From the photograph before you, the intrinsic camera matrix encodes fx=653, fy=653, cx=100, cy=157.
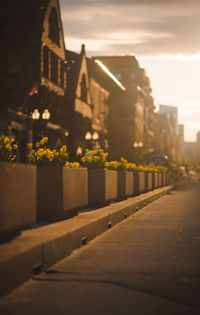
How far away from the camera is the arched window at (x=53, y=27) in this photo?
5205cm

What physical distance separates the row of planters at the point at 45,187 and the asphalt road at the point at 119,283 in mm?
882

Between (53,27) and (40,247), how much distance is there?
4556cm

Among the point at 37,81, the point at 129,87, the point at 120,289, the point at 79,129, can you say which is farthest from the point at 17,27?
the point at 129,87

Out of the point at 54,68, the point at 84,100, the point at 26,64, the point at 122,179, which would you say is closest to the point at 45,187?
the point at 122,179

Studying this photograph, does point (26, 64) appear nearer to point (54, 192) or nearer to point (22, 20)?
point (22, 20)

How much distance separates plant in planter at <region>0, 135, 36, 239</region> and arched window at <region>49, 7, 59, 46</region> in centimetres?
4356

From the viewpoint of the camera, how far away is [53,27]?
52.5 meters

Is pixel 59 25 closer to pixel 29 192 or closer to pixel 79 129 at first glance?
pixel 79 129

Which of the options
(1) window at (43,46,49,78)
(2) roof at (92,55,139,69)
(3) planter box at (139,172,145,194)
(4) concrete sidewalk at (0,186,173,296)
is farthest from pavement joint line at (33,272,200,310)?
(2) roof at (92,55,139,69)

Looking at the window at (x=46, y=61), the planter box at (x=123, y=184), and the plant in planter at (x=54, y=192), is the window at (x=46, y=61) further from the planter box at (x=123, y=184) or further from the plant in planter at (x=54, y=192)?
the plant in planter at (x=54, y=192)

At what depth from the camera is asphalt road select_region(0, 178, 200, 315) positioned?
6.33 meters

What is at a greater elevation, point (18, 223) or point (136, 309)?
point (18, 223)

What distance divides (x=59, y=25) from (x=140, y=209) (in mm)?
32048

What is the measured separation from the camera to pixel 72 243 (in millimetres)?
10836
